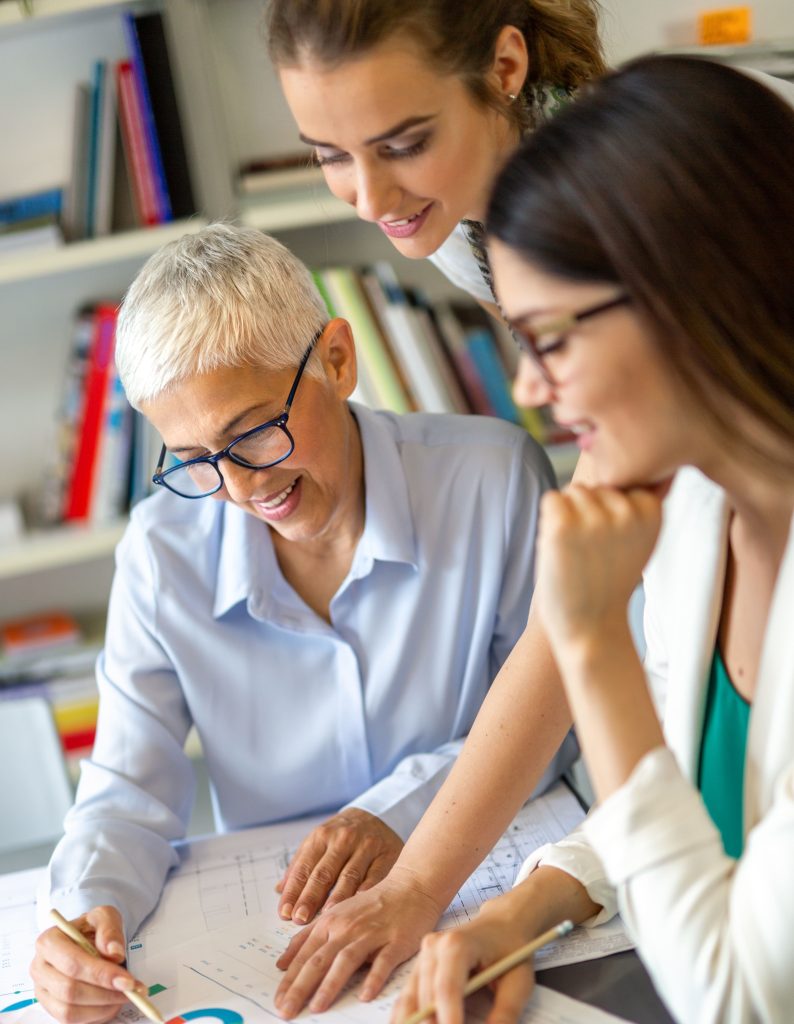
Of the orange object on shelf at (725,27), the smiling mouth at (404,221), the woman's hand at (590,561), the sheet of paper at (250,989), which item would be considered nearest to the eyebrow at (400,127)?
the smiling mouth at (404,221)

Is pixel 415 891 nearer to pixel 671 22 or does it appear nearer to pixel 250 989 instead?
pixel 250 989

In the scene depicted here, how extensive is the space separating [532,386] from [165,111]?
5.22 feet

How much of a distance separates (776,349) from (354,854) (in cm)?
73

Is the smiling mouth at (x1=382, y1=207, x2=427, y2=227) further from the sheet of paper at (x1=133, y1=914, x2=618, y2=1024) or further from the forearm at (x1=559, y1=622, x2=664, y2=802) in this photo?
the sheet of paper at (x1=133, y1=914, x2=618, y2=1024)

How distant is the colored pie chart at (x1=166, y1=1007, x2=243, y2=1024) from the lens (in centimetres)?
103

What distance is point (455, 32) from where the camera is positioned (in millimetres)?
1230

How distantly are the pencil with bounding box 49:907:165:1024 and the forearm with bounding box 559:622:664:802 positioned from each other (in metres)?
0.47

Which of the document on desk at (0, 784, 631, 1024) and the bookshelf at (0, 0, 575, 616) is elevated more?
the bookshelf at (0, 0, 575, 616)

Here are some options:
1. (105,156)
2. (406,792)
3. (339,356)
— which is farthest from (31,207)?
(406,792)

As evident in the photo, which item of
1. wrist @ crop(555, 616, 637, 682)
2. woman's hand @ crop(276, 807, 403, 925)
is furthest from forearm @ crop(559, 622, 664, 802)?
woman's hand @ crop(276, 807, 403, 925)

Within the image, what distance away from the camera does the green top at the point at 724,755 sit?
98 cm

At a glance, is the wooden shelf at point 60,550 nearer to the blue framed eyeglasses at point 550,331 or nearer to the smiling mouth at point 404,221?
the smiling mouth at point 404,221

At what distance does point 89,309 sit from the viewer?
2482 millimetres

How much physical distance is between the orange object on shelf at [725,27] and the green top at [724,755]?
1.73 meters
